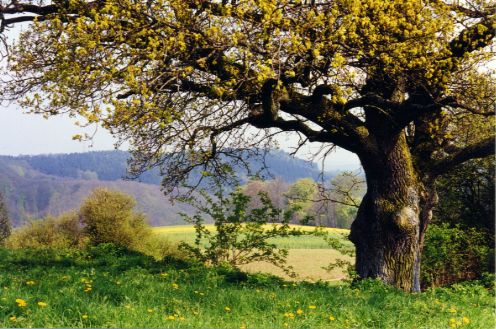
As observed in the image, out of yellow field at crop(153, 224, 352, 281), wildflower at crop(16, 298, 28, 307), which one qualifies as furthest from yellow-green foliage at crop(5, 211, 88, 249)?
wildflower at crop(16, 298, 28, 307)

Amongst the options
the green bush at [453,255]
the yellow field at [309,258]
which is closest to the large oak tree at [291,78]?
the green bush at [453,255]

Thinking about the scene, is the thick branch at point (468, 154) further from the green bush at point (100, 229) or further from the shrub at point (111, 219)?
the shrub at point (111, 219)

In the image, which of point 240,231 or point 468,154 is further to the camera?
point 240,231

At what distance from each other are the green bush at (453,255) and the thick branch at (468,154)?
10451 mm

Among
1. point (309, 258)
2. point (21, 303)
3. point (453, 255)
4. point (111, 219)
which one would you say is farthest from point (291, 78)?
point (309, 258)

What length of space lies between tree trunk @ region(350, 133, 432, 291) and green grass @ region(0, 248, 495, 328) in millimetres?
2771

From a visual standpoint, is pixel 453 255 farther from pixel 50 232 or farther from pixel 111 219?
pixel 50 232

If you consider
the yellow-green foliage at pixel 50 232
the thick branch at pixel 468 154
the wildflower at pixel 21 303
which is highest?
the thick branch at pixel 468 154

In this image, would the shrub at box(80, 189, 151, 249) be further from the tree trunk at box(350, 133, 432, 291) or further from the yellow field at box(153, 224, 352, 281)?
the tree trunk at box(350, 133, 432, 291)

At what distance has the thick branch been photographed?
1381cm

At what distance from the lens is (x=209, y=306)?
783 cm

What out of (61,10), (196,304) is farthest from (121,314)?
(61,10)

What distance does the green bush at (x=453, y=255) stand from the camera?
82.1 ft

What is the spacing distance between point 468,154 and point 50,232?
29448mm
